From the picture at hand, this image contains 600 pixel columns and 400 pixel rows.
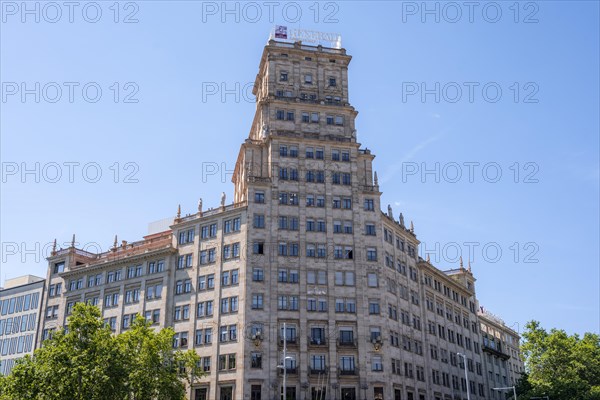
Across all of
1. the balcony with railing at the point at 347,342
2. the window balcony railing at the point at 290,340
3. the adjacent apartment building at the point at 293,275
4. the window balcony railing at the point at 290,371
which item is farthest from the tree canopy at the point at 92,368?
the balcony with railing at the point at 347,342

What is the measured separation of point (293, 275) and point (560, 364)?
41173 millimetres

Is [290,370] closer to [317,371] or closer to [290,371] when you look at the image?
[290,371]

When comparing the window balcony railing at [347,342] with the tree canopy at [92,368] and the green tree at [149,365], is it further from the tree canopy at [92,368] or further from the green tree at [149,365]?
the tree canopy at [92,368]

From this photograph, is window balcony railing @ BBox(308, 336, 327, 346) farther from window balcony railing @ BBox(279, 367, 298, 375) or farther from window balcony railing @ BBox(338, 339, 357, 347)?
window balcony railing @ BBox(279, 367, 298, 375)

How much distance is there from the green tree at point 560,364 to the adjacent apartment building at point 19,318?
74341 millimetres

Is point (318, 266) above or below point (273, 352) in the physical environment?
above

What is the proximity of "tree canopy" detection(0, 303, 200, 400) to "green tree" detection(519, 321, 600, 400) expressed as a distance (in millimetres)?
50679

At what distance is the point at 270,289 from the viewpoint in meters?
83.6

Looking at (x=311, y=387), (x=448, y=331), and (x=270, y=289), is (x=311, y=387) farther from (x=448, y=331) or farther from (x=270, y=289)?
(x=448, y=331)

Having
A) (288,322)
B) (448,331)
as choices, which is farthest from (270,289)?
(448,331)

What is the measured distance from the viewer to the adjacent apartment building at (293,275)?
269 ft

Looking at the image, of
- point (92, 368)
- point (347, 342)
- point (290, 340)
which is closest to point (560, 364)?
point (347, 342)

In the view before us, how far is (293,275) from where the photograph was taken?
85125 mm

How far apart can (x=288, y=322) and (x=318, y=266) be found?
8351 mm
